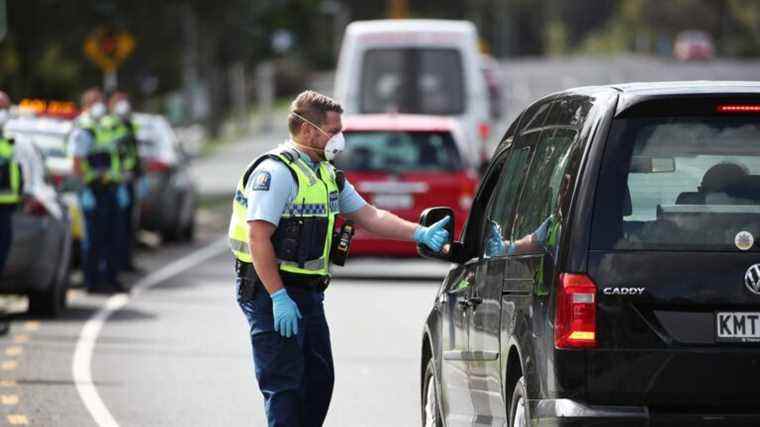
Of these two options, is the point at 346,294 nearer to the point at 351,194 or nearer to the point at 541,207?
the point at 351,194

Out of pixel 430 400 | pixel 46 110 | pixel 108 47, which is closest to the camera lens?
pixel 430 400

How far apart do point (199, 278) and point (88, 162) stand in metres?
2.53

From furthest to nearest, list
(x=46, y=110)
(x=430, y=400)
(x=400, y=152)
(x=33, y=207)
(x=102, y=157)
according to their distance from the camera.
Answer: (x=46, y=110) → (x=400, y=152) → (x=102, y=157) → (x=33, y=207) → (x=430, y=400)

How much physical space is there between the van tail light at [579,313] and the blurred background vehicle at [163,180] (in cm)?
1830

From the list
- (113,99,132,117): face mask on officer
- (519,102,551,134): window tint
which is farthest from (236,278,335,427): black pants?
(113,99,132,117): face mask on officer

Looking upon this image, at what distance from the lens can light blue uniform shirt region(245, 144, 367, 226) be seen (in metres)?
7.76

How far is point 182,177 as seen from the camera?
26.0 meters

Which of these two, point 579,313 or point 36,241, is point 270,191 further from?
point 36,241

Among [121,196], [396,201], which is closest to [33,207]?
[121,196]

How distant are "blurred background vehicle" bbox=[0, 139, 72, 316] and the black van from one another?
964 cm

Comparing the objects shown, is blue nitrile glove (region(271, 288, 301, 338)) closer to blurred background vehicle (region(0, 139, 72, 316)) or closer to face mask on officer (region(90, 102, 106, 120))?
blurred background vehicle (region(0, 139, 72, 316))

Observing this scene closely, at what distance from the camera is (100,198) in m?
19.2

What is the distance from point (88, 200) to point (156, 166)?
5.88m

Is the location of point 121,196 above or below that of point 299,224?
below
